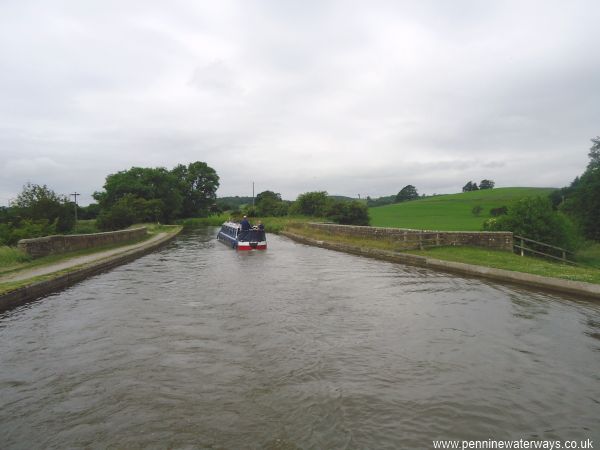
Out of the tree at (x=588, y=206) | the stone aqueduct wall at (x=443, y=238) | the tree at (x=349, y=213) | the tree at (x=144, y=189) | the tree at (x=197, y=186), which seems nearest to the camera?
the stone aqueduct wall at (x=443, y=238)

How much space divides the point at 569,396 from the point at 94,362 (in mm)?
6505

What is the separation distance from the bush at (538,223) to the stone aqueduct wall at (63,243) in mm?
20316

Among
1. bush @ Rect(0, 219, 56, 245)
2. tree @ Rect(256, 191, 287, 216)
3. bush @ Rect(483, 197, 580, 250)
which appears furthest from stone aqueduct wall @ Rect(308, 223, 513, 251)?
tree @ Rect(256, 191, 287, 216)

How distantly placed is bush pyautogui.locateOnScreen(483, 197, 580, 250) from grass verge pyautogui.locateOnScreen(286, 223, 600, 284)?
155 inches

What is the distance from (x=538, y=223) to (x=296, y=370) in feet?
58.7

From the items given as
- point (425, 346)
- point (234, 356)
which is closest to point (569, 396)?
point (425, 346)

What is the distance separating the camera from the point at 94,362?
5.68 m

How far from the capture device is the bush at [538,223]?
18.8m

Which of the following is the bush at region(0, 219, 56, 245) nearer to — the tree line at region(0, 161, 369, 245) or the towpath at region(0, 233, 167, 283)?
the tree line at region(0, 161, 369, 245)

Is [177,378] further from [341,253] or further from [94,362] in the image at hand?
[341,253]

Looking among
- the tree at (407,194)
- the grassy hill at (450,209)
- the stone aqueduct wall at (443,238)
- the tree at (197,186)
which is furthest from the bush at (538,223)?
the tree at (407,194)

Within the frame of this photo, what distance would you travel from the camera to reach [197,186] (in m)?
82.8

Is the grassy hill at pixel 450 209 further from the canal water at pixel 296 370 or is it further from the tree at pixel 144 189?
the canal water at pixel 296 370

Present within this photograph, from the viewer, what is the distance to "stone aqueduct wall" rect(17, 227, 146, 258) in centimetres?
1329
